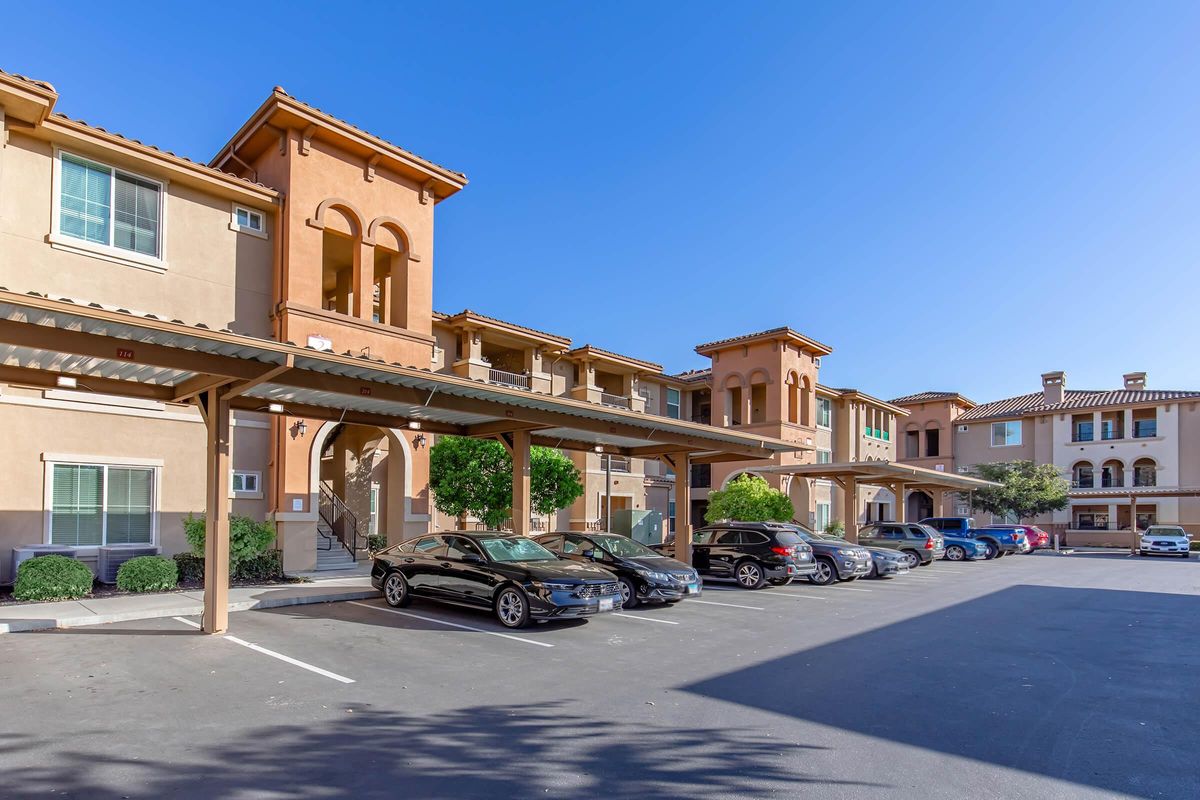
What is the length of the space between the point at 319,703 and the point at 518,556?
216 inches

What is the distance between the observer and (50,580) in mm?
12422

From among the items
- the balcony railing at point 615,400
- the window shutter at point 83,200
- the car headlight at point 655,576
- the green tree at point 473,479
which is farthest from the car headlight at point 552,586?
the balcony railing at point 615,400

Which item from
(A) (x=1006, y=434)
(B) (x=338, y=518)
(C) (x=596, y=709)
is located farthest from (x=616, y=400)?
(A) (x=1006, y=434)

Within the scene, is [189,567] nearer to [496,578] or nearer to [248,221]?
[248,221]

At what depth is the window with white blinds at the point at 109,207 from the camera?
1455 centimetres

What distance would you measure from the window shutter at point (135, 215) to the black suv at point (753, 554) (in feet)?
45.2

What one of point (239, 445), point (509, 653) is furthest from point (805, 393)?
point (509, 653)

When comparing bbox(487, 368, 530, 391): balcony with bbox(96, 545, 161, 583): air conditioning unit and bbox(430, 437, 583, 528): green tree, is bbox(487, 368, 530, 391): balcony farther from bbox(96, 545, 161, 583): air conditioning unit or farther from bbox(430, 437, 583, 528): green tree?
bbox(96, 545, 161, 583): air conditioning unit

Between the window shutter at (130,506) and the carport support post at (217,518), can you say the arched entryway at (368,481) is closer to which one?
the window shutter at (130,506)

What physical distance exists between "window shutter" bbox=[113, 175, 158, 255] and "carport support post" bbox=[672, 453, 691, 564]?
13118 mm

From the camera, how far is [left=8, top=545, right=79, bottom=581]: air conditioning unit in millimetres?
13242

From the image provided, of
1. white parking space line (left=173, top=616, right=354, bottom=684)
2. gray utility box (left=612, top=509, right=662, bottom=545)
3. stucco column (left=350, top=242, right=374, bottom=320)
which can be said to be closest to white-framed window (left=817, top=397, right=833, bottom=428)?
gray utility box (left=612, top=509, right=662, bottom=545)

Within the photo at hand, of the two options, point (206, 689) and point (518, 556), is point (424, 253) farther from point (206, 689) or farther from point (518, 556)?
point (206, 689)

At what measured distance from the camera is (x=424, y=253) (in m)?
19.8
